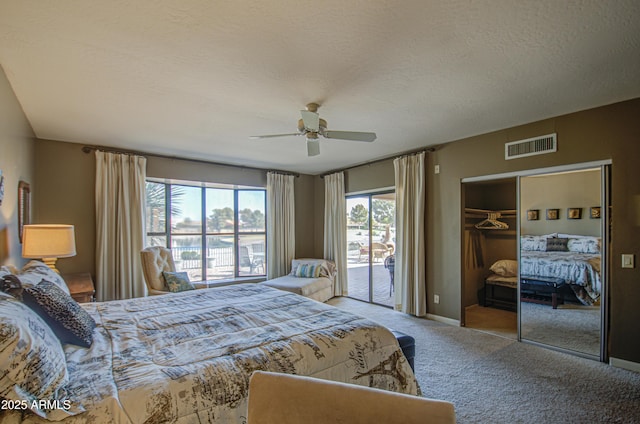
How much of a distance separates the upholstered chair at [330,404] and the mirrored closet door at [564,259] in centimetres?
330

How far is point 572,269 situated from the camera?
10.8ft

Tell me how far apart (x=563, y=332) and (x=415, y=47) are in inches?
137

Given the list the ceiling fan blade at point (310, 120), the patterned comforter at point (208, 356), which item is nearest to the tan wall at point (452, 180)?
the patterned comforter at point (208, 356)

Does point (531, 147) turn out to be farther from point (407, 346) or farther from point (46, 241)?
point (46, 241)

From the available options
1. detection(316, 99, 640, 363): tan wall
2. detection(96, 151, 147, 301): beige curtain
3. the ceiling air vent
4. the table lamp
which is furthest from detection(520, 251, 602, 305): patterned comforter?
detection(96, 151, 147, 301): beige curtain

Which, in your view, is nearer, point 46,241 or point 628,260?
point 628,260

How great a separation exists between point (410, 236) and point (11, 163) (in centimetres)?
465

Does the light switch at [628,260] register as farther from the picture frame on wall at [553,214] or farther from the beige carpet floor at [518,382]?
the beige carpet floor at [518,382]

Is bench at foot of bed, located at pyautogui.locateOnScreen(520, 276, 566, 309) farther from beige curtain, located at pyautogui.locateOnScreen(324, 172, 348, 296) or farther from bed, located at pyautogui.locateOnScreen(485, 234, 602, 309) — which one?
beige curtain, located at pyautogui.locateOnScreen(324, 172, 348, 296)

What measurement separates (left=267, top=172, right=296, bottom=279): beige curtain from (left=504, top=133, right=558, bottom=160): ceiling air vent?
13.0ft

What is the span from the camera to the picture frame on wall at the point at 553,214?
3332 millimetres

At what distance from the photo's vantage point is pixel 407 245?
4605 mm

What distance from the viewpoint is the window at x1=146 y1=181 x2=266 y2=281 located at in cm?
522

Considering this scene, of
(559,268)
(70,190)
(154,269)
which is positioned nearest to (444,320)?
(559,268)
